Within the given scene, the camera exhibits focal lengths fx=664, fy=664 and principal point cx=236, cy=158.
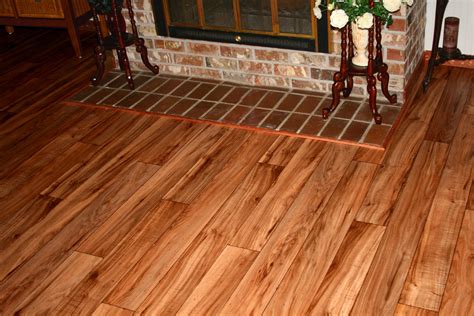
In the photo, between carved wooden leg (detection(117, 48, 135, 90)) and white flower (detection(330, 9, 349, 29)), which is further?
carved wooden leg (detection(117, 48, 135, 90))

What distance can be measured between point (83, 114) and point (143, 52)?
546mm

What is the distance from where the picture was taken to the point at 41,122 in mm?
3631

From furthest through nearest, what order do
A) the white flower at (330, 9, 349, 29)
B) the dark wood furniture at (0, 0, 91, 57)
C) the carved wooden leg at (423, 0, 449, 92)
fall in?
the dark wood furniture at (0, 0, 91, 57), the carved wooden leg at (423, 0, 449, 92), the white flower at (330, 9, 349, 29)

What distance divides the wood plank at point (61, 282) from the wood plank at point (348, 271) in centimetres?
87

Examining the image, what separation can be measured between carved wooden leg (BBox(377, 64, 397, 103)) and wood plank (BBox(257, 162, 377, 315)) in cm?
54

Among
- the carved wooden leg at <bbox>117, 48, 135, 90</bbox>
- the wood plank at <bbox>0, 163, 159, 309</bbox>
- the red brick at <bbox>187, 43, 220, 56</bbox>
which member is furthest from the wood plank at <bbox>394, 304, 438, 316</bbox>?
the carved wooden leg at <bbox>117, 48, 135, 90</bbox>

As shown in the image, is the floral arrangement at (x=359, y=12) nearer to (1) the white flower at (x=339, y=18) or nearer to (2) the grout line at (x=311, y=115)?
(1) the white flower at (x=339, y=18)

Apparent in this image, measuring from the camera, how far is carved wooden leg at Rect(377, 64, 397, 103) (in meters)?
3.25

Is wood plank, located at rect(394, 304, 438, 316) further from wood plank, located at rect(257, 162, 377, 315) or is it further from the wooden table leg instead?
the wooden table leg

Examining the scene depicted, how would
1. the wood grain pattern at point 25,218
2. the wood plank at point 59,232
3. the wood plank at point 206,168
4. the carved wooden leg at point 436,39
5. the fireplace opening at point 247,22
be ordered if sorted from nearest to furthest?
the wood plank at point 59,232 < the wood grain pattern at point 25,218 < the wood plank at point 206,168 < the carved wooden leg at point 436,39 < the fireplace opening at point 247,22

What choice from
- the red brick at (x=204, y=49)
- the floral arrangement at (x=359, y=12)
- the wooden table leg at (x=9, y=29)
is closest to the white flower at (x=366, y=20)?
the floral arrangement at (x=359, y=12)

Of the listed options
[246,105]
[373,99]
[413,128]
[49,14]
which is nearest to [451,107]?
[413,128]

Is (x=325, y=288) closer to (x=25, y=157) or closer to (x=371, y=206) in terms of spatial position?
(x=371, y=206)

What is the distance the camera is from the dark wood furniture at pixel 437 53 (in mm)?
3373
